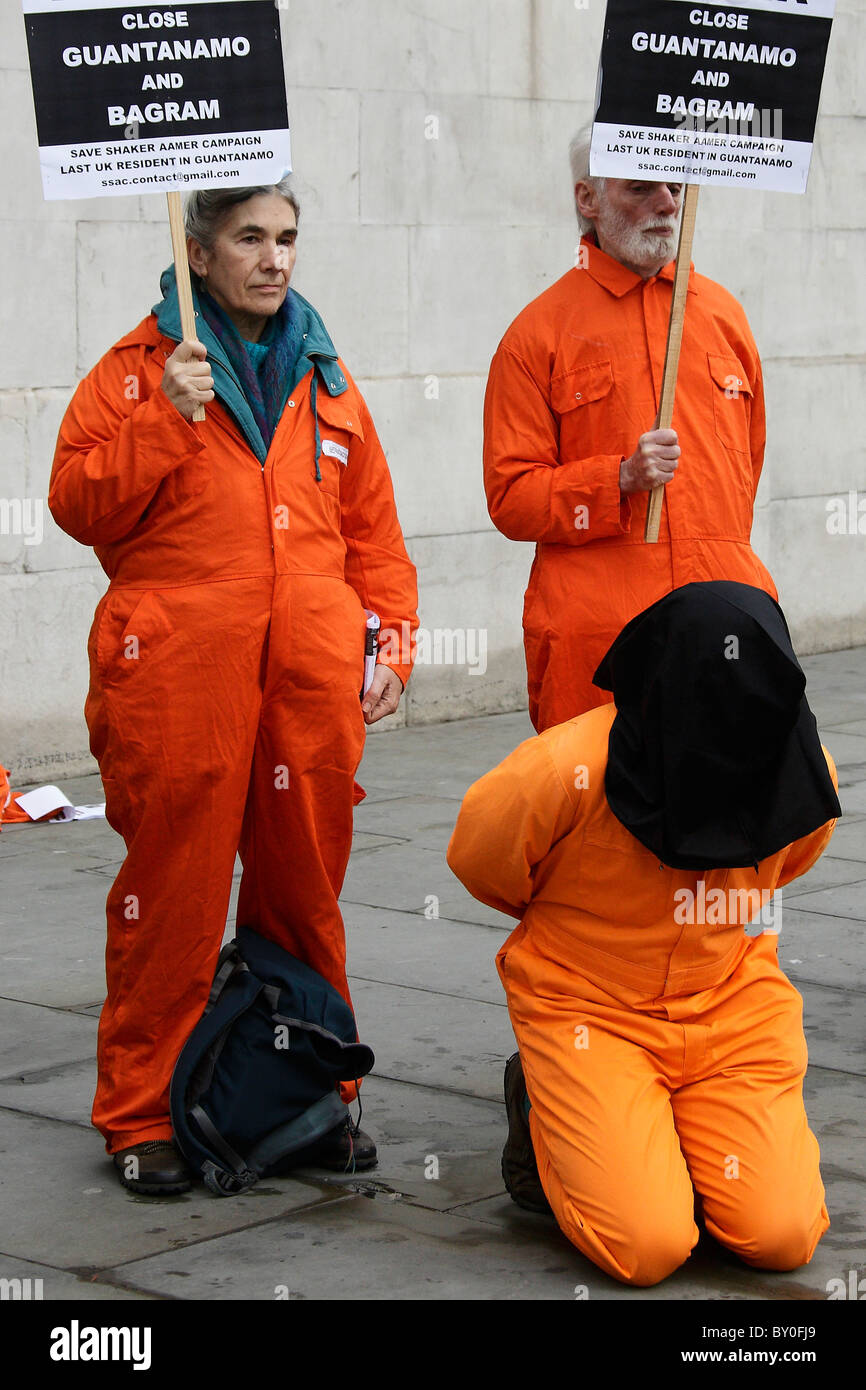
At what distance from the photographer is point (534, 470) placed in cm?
433

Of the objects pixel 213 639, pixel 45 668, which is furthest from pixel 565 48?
pixel 213 639

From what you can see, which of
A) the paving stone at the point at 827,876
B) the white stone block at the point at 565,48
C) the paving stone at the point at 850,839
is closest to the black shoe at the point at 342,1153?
the paving stone at the point at 827,876

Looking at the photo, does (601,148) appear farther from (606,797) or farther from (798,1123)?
(798,1123)

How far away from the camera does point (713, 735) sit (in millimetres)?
3492

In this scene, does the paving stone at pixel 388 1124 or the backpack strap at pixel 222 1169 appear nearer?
the paving stone at pixel 388 1124

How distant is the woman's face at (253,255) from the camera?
3926mm

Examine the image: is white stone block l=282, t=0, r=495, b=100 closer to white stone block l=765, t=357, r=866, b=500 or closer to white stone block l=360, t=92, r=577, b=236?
white stone block l=360, t=92, r=577, b=236

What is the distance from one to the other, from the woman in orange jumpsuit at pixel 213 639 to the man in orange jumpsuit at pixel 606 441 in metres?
0.43

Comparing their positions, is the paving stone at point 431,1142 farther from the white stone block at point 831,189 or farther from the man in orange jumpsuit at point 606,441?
the white stone block at point 831,189

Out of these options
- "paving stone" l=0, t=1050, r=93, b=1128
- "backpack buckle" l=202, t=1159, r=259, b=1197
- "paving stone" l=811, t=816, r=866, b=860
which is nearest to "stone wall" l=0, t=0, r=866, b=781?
"paving stone" l=811, t=816, r=866, b=860

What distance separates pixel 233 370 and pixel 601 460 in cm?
79

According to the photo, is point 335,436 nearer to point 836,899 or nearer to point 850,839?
point 836,899

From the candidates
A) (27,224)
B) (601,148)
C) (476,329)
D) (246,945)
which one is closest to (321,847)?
(246,945)

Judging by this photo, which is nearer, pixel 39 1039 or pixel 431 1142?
pixel 431 1142
